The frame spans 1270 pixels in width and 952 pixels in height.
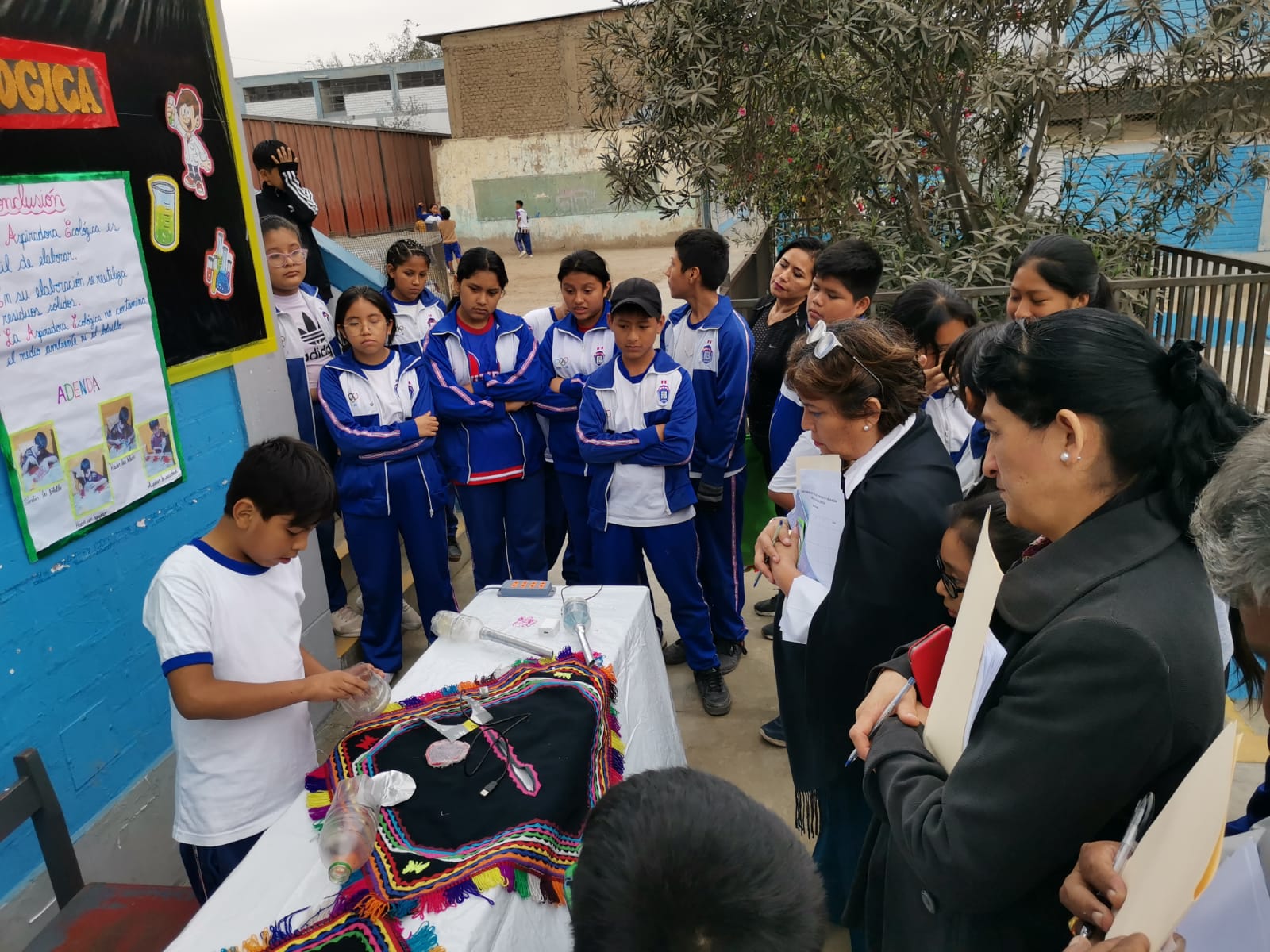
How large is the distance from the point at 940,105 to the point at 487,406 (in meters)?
4.85

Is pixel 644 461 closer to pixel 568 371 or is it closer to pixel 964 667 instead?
pixel 568 371

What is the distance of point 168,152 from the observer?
278 centimetres

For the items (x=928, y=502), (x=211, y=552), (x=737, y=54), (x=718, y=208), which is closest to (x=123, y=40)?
(x=211, y=552)

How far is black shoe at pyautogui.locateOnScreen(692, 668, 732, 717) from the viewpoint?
139 inches

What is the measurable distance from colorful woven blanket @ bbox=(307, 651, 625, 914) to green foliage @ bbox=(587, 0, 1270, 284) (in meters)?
5.13

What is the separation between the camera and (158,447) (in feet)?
8.87

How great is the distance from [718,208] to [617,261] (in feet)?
11.0

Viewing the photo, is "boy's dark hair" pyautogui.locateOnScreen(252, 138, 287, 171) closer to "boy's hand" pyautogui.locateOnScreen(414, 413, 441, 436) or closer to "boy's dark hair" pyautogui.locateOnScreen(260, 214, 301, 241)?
"boy's dark hair" pyautogui.locateOnScreen(260, 214, 301, 241)

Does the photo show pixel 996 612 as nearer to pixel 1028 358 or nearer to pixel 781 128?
pixel 1028 358

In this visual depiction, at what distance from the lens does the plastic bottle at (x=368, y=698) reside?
1924 millimetres

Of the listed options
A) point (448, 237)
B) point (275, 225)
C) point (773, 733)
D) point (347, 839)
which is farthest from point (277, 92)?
point (347, 839)

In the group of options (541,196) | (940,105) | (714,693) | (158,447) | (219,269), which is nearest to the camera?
(158,447)

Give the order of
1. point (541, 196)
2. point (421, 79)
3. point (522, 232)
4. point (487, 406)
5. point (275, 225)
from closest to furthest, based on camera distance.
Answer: point (487, 406), point (275, 225), point (522, 232), point (541, 196), point (421, 79)

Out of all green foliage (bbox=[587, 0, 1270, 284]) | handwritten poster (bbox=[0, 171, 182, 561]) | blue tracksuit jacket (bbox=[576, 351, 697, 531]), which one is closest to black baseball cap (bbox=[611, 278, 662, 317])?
blue tracksuit jacket (bbox=[576, 351, 697, 531])
